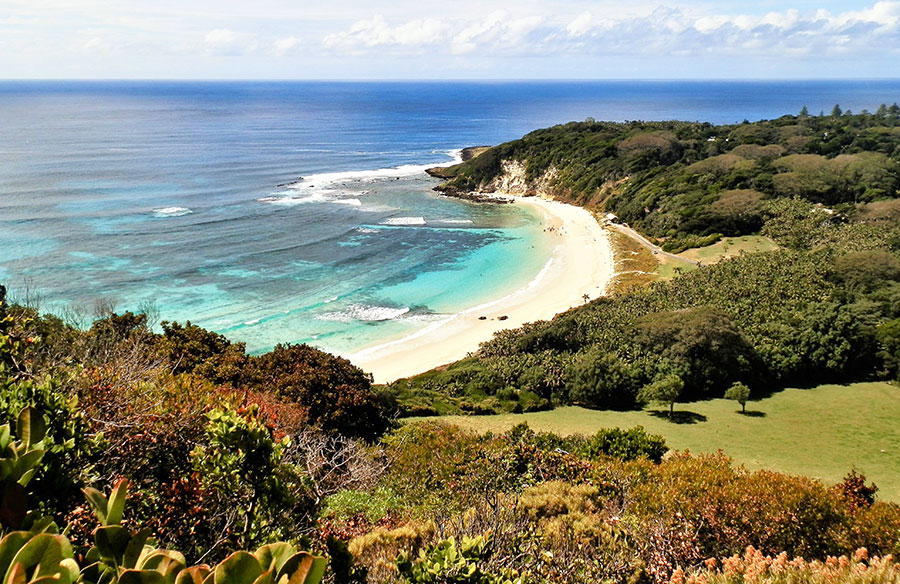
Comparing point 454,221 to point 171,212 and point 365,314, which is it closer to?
point 365,314

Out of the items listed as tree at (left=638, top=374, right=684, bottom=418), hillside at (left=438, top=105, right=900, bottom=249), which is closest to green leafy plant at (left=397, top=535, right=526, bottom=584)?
tree at (left=638, top=374, right=684, bottom=418)

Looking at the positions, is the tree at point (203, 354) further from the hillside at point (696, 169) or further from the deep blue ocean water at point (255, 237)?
the hillside at point (696, 169)

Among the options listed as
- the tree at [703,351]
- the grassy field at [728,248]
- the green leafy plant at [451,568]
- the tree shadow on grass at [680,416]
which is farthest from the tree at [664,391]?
the grassy field at [728,248]

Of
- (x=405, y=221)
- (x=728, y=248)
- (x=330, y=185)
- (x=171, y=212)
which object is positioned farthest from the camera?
(x=330, y=185)

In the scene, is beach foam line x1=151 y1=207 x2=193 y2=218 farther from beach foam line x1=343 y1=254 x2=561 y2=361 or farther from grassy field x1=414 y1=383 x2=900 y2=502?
grassy field x1=414 y1=383 x2=900 y2=502

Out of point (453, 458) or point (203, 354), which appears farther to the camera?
point (203, 354)

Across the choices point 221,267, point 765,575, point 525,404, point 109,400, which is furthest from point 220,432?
point 221,267

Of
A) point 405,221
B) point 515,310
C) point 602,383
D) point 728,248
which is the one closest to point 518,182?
point 405,221
